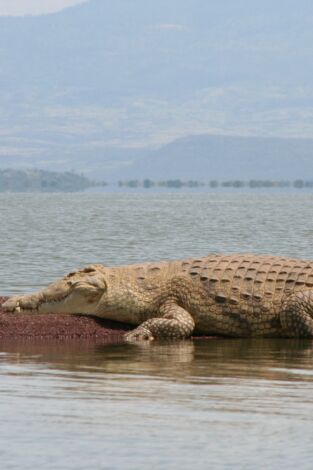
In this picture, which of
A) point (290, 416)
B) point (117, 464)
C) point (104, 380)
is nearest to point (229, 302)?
point (104, 380)

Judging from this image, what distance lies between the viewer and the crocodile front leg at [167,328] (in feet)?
48.2

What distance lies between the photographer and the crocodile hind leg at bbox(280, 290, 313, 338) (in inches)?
568

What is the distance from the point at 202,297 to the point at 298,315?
110 cm

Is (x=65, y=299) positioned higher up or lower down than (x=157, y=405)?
higher up

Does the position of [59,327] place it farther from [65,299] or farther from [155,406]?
[155,406]

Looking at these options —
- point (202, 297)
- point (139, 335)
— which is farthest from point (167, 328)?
point (202, 297)

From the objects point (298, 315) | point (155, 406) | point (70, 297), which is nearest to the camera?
point (155, 406)

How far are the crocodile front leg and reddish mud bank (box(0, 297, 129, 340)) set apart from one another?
29 centimetres

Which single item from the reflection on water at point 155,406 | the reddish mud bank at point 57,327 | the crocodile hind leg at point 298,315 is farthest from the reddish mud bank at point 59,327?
the crocodile hind leg at point 298,315

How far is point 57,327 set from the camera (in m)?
14.7

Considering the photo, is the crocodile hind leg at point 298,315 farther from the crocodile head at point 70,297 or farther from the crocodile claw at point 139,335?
the crocodile head at point 70,297

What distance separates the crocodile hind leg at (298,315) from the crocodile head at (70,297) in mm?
2157

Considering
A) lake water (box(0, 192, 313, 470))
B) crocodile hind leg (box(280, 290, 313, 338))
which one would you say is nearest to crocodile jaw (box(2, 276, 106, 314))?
lake water (box(0, 192, 313, 470))

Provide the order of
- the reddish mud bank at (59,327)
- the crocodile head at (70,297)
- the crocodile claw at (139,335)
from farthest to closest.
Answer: the crocodile head at (70,297), the crocodile claw at (139,335), the reddish mud bank at (59,327)
